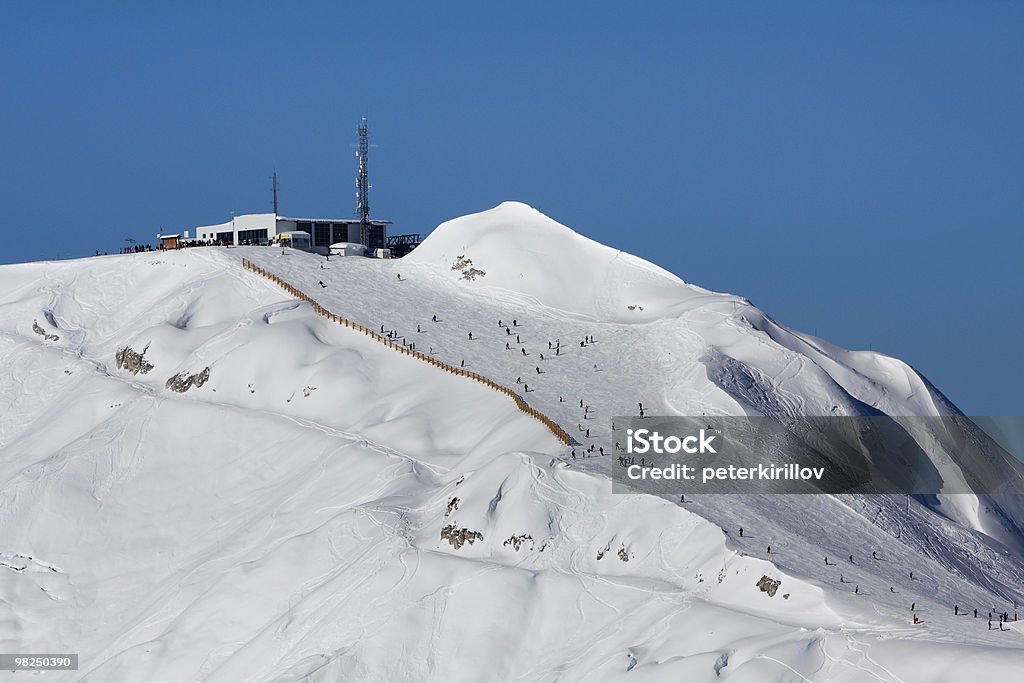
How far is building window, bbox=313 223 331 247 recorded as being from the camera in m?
122

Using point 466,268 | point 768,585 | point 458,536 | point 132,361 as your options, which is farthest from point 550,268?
point 768,585

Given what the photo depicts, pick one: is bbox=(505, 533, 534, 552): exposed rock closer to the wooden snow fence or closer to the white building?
the wooden snow fence

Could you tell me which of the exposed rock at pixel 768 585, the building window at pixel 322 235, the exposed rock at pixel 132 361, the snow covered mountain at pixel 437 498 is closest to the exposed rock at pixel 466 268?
the snow covered mountain at pixel 437 498

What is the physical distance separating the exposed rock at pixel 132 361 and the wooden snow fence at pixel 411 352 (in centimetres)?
921

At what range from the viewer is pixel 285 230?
118m

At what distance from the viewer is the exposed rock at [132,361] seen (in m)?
88.3

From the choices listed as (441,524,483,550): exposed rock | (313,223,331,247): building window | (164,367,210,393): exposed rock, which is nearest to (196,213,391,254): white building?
(313,223,331,247): building window

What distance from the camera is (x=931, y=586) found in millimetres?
59031

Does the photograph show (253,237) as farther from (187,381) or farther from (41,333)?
(187,381)

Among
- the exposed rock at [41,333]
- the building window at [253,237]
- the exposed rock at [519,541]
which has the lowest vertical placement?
the exposed rock at [41,333]

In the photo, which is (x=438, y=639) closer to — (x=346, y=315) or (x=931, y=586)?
(x=931, y=586)

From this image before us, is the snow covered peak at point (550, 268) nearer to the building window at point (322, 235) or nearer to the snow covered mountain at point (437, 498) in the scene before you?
the snow covered mountain at point (437, 498)

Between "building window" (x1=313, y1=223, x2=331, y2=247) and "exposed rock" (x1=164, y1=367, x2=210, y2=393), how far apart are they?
37444 mm

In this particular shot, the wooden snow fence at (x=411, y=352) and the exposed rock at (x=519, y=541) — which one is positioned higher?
the wooden snow fence at (x=411, y=352)
